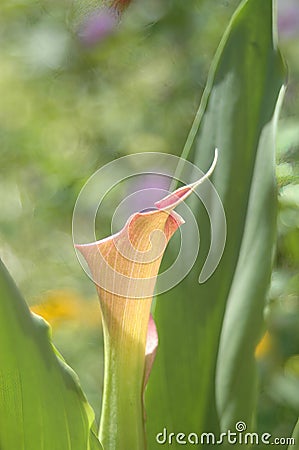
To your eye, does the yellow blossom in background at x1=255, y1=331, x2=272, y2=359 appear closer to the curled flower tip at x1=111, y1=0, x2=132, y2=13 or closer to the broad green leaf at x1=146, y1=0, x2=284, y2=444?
the broad green leaf at x1=146, y1=0, x2=284, y2=444

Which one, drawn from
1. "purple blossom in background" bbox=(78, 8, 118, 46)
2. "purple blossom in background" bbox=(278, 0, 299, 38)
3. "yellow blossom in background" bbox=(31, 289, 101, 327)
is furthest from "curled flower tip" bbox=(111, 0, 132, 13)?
"yellow blossom in background" bbox=(31, 289, 101, 327)

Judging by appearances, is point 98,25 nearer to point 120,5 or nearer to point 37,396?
point 120,5

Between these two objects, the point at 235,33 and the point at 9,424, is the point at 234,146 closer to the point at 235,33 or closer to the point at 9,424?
the point at 235,33

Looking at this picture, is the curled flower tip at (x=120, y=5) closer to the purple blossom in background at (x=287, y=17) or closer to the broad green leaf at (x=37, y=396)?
the purple blossom in background at (x=287, y=17)

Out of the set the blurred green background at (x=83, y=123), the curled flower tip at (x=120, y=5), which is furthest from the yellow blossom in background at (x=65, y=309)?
the curled flower tip at (x=120, y=5)

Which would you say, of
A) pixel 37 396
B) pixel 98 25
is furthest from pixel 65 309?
pixel 98 25

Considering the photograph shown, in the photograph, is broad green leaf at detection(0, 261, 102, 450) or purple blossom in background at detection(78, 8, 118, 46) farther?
purple blossom in background at detection(78, 8, 118, 46)

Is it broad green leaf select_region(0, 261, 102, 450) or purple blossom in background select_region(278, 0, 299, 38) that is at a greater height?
purple blossom in background select_region(278, 0, 299, 38)
